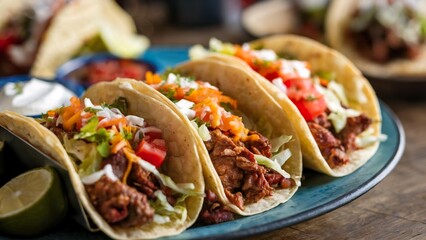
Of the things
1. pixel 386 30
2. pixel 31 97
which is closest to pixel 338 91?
pixel 31 97

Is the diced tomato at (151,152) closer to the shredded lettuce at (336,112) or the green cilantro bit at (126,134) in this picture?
the green cilantro bit at (126,134)

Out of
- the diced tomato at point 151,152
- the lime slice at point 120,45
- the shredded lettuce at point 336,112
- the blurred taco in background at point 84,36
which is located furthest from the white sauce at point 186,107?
the lime slice at point 120,45

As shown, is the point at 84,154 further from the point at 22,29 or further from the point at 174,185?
the point at 22,29

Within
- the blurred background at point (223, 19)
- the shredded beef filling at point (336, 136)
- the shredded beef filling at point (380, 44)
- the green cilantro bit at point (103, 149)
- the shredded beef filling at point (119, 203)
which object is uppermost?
the green cilantro bit at point (103, 149)

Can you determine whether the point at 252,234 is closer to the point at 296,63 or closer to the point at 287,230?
the point at 287,230

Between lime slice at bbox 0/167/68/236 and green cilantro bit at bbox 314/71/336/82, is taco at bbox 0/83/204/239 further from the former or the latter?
green cilantro bit at bbox 314/71/336/82

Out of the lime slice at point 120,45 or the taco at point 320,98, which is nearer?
the taco at point 320,98

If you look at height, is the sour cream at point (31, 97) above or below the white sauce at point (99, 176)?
below
